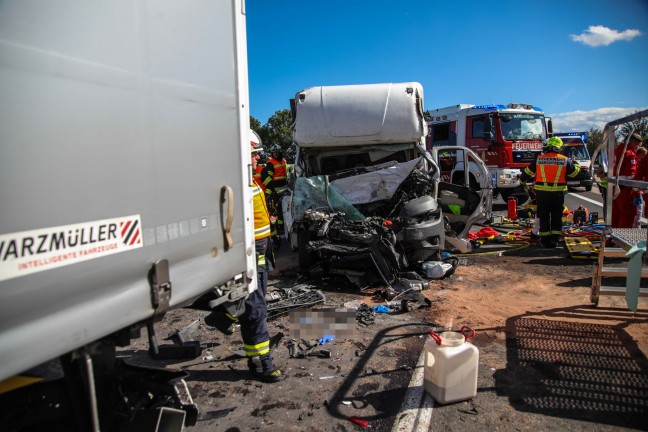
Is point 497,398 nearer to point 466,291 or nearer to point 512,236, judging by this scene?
point 466,291

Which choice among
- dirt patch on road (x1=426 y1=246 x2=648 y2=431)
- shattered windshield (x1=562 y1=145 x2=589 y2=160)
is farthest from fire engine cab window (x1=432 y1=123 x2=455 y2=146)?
dirt patch on road (x1=426 y1=246 x2=648 y2=431)

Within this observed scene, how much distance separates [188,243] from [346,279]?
13.8ft

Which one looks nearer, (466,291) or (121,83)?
(121,83)

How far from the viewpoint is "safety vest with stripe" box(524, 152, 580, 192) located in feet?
24.5

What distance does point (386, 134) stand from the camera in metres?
6.43

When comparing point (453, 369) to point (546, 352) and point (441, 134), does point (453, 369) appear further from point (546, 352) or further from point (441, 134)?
point (441, 134)

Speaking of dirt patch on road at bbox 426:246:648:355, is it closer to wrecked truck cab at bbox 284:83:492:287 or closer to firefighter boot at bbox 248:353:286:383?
wrecked truck cab at bbox 284:83:492:287

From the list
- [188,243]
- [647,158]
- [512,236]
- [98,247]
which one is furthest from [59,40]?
[512,236]

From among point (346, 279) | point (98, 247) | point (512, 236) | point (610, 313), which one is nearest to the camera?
point (98, 247)

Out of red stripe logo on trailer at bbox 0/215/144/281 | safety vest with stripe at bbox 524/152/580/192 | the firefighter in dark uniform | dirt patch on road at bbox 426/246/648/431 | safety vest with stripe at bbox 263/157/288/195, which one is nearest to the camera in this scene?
red stripe logo on trailer at bbox 0/215/144/281

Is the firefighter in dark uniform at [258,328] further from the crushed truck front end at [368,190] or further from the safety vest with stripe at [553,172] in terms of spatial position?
the safety vest with stripe at [553,172]

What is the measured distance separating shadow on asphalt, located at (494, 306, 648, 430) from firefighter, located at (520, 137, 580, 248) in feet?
11.3

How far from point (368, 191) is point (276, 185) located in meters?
3.83

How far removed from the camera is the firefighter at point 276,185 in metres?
8.76
